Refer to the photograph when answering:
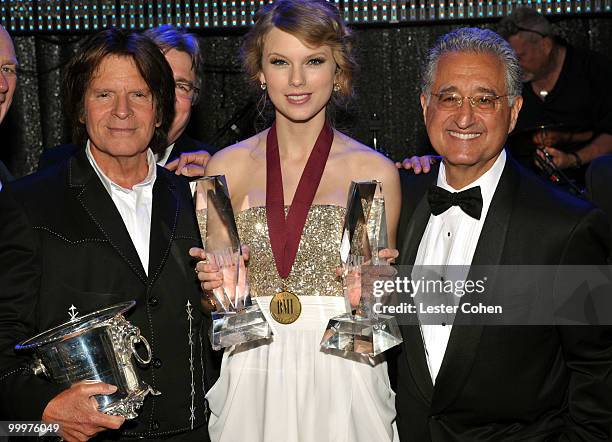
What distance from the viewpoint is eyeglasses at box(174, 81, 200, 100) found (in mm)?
4234

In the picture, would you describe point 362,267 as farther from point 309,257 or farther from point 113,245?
Answer: point 113,245

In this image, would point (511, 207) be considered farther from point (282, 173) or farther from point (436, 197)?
point (282, 173)

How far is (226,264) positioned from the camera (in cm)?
291

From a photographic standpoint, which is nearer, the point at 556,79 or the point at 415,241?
the point at 415,241

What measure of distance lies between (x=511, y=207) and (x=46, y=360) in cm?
153

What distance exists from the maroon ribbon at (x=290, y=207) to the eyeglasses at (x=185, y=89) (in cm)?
103

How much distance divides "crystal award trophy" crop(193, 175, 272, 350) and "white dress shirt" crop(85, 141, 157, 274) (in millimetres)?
286

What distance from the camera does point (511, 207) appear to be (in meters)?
2.95

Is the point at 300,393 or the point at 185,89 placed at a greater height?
the point at 185,89

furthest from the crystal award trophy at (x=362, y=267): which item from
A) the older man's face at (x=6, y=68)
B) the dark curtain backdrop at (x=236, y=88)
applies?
the dark curtain backdrop at (x=236, y=88)

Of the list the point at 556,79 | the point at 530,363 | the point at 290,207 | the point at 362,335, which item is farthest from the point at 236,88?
the point at 530,363

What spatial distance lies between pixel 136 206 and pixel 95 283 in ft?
1.15

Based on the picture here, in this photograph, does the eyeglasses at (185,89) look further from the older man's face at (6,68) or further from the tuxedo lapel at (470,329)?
the tuxedo lapel at (470,329)

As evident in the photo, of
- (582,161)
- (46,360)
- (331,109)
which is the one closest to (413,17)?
(582,161)
